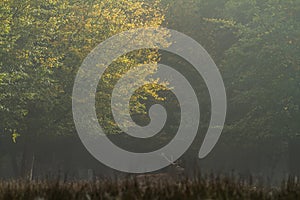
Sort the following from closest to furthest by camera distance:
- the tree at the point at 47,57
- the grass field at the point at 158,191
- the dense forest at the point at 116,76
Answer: the grass field at the point at 158,191, the tree at the point at 47,57, the dense forest at the point at 116,76

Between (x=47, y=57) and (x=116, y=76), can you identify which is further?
(x=47, y=57)

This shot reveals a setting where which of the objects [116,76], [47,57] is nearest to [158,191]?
[116,76]

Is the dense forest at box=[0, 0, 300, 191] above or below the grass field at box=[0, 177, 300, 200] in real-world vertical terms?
above

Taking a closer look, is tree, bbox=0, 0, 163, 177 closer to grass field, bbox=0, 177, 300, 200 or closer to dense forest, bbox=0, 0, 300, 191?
dense forest, bbox=0, 0, 300, 191

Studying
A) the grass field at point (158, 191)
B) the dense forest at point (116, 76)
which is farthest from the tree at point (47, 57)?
the grass field at point (158, 191)

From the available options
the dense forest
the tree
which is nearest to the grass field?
the dense forest

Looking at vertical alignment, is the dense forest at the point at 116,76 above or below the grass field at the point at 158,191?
above

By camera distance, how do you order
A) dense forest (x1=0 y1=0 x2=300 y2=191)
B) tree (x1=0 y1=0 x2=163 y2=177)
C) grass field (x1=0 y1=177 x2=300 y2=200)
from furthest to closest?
dense forest (x1=0 y1=0 x2=300 y2=191)
tree (x1=0 y1=0 x2=163 y2=177)
grass field (x1=0 y1=177 x2=300 y2=200)

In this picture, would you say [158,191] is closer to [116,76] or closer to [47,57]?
[116,76]

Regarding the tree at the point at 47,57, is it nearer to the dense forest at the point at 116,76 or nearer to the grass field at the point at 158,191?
the dense forest at the point at 116,76

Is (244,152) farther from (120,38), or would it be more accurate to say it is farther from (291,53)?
(120,38)

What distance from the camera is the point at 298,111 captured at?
32.2 m

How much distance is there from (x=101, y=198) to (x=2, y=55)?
849 inches

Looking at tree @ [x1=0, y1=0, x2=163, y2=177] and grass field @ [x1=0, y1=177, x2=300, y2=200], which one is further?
tree @ [x1=0, y1=0, x2=163, y2=177]
